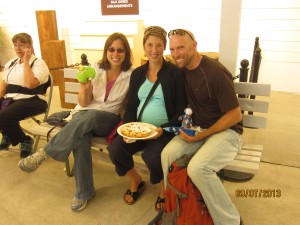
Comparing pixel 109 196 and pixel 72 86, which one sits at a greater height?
pixel 72 86

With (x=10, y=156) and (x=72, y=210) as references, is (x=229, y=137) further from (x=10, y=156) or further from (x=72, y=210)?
(x=10, y=156)


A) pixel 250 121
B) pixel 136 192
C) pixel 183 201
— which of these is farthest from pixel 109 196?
pixel 250 121

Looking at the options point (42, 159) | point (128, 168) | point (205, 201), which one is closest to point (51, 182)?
point (42, 159)

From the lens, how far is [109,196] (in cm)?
236

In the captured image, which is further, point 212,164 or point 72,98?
point 72,98

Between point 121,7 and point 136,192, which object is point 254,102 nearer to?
point 136,192

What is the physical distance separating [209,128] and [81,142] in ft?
3.14

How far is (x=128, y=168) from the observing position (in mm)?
2131

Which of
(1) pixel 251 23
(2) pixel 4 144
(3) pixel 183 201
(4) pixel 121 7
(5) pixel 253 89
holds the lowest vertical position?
(2) pixel 4 144

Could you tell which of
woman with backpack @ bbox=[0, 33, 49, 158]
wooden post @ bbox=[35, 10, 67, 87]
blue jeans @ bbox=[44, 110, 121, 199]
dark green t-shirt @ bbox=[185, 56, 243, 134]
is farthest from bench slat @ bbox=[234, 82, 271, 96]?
wooden post @ bbox=[35, 10, 67, 87]

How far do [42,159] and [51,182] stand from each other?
1.49 feet

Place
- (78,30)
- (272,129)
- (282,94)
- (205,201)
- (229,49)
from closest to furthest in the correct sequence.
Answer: (205,201) < (229,49) < (272,129) < (282,94) < (78,30)

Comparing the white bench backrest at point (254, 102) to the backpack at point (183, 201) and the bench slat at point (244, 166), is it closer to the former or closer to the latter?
the bench slat at point (244, 166)
